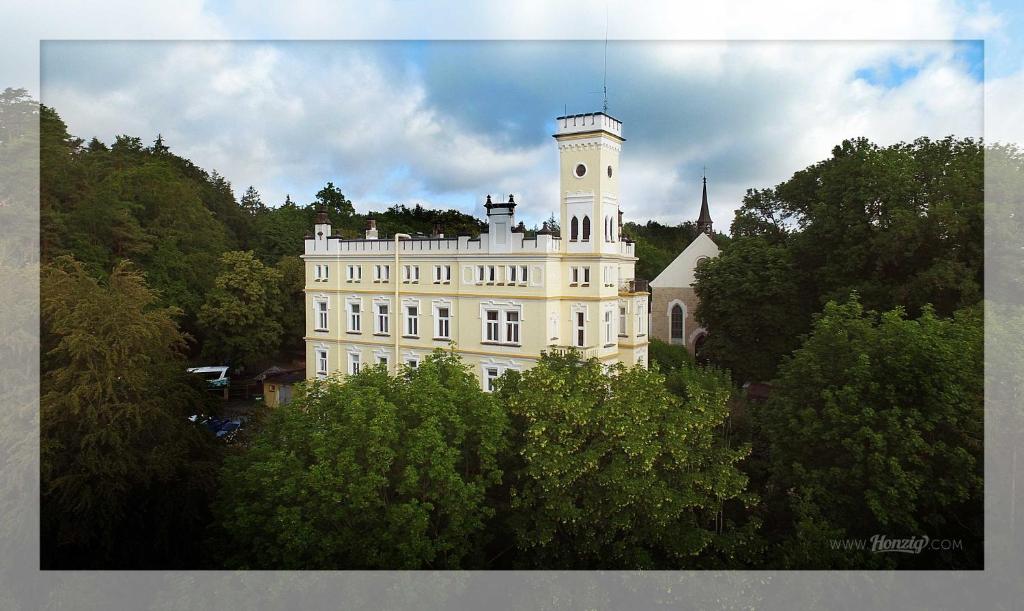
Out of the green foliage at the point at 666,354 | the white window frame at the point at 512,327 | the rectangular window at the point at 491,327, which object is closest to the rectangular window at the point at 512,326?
the white window frame at the point at 512,327

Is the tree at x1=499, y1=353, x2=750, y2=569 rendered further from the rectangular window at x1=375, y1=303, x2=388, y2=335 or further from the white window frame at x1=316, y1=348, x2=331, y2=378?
the white window frame at x1=316, y1=348, x2=331, y2=378

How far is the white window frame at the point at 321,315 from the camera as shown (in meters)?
12.8

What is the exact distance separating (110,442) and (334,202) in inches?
292

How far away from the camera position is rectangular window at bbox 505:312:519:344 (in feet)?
36.9

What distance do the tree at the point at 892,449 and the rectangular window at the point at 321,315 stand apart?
28.5ft

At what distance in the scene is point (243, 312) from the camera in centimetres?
1281

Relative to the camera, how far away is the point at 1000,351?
7.39 meters

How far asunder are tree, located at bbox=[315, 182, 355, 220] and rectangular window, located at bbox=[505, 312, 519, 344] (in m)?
3.79

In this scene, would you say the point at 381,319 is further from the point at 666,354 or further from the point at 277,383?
the point at 666,354

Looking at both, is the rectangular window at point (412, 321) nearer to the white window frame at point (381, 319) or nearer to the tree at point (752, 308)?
the white window frame at point (381, 319)

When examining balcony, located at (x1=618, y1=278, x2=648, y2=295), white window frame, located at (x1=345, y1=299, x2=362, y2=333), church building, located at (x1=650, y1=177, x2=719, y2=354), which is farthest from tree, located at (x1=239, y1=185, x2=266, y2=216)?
church building, located at (x1=650, y1=177, x2=719, y2=354)

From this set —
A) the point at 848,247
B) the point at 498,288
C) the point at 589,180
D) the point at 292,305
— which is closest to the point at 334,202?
the point at 292,305

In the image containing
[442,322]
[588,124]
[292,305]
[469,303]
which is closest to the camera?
Answer: [588,124]
